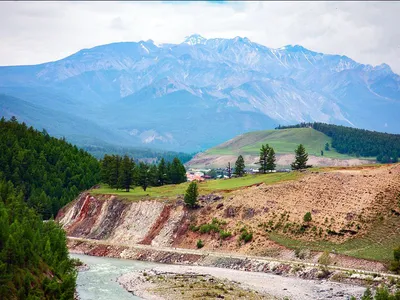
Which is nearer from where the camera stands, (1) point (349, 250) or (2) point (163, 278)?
(2) point (163, 278)

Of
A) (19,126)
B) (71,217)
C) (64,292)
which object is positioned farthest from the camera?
(19,126)

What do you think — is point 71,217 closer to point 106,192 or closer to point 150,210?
point 106,192

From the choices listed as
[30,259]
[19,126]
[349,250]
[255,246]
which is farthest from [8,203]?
[19,126]

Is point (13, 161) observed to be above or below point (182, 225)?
above

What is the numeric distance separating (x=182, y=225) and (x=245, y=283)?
128 feet

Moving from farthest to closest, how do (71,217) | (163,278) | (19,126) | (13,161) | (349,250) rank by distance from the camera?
(19,126) < (13,161) < (71,217) < (349,250) < (163,278)

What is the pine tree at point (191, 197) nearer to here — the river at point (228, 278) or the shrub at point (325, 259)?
the river at point (228, 278)

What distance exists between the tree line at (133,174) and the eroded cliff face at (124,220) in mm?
10956

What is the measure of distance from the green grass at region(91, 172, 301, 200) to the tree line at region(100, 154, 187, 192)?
85.1 inches

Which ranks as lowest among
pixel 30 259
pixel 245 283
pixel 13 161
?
pixel 245 283

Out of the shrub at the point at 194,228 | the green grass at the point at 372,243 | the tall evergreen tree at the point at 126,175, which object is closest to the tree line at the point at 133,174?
the tall evergreen tree at the point at 126,175

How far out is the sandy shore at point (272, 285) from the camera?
74.1 meters

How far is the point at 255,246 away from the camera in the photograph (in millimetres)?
104062

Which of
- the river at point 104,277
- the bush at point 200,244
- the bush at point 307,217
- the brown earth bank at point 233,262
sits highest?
the bush at point 307,217
